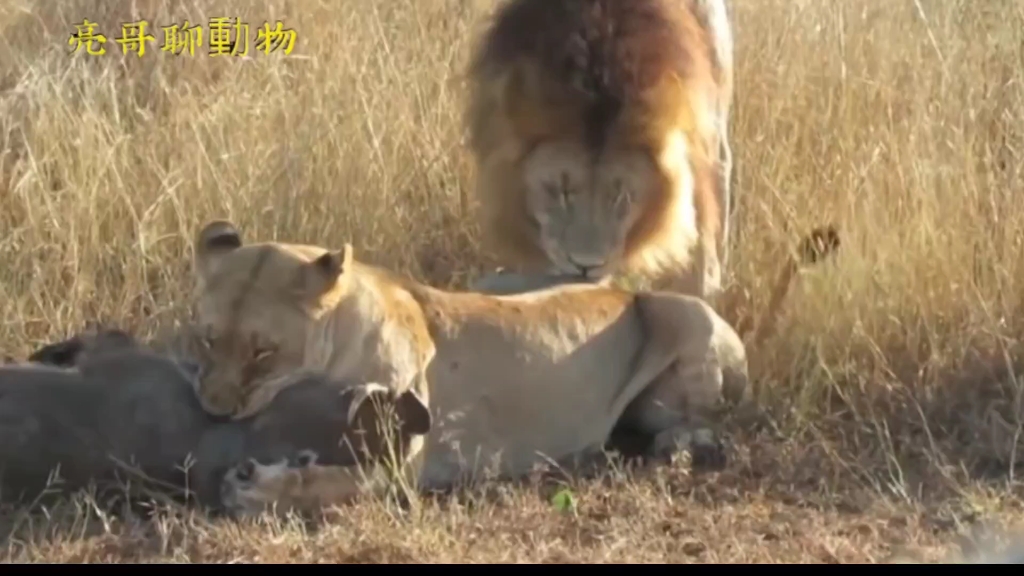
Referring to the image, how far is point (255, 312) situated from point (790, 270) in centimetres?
209

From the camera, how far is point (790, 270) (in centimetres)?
575

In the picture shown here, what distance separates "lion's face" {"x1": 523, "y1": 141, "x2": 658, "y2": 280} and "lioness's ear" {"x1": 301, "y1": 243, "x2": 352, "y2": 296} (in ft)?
3.63

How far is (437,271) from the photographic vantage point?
6.18 metres

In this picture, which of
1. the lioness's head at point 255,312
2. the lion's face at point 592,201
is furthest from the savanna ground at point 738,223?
the lion's face at point 592,201

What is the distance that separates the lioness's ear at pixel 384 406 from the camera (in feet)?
14.1

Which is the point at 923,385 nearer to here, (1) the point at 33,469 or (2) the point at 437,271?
(2) the point at 437,271

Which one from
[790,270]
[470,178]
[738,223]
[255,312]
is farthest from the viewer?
[470,178]

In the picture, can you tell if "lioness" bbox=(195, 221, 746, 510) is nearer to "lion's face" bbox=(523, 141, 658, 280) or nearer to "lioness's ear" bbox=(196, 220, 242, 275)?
"lioness's ear" bbox=(196, 220, 242, 275)

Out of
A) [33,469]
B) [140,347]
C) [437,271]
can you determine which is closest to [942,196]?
[437,271]

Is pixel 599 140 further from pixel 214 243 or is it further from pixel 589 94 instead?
pixel 214 243

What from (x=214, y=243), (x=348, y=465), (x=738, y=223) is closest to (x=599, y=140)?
(x=738, y=223)

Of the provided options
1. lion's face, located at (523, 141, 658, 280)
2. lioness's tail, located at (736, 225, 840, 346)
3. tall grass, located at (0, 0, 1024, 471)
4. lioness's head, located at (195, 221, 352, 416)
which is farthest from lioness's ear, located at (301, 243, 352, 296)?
lioness's tail, located at (736, 225, 840, 346)

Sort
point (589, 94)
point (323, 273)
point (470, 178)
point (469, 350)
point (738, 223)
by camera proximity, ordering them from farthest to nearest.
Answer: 1. point (470, 178)
2. point (738, 223)
3. point (589, 94)
4. point (469, 350)
5. point (323, 273)
